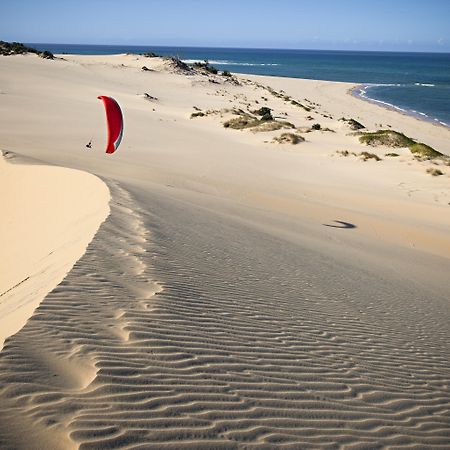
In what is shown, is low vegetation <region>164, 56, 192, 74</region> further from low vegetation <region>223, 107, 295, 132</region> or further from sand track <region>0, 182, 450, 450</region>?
sand track <region>0, 182, 450, 450</region>

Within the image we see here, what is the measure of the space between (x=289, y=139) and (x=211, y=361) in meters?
21.8

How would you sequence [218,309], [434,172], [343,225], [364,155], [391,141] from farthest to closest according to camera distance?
[391,141], [364,155], [434,172], [343,225], [218,309]

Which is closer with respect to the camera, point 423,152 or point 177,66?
point 423,152

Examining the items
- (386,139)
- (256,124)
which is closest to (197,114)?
(256,124)

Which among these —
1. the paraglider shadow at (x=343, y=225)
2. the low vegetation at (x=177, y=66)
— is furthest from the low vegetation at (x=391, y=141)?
the low vegetation at (x=177, y=66)

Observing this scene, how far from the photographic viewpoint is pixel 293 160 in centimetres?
2156

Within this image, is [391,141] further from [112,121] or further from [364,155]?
[112,121]

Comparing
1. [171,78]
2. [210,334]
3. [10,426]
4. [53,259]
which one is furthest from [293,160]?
[171,78]

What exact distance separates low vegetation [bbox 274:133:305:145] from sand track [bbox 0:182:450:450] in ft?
58.8

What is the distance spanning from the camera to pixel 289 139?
24.9m

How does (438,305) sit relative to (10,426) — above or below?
below

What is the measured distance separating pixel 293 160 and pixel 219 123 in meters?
9.82

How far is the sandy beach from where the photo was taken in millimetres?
3340

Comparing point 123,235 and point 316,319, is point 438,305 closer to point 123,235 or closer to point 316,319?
point 316,319
